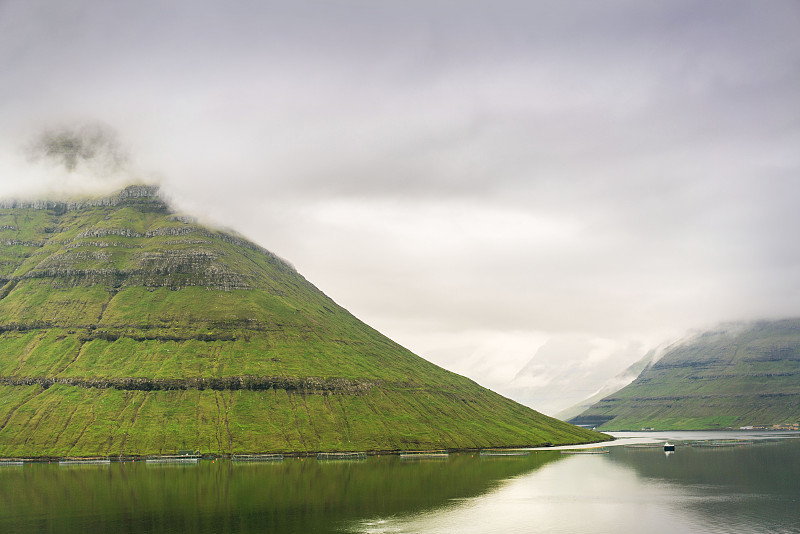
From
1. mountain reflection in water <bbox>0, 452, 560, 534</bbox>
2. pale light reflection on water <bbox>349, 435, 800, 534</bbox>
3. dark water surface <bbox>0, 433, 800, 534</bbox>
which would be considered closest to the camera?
mountain reflection in water <bbox>0, 452, 560, 534</bbox>

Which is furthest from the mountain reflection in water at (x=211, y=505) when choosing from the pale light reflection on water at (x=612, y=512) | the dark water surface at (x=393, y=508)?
the pale light reflection on water at (x=612, y=512)

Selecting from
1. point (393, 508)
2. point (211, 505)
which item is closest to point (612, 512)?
point (393, 508)

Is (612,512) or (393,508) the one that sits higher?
(393,508)

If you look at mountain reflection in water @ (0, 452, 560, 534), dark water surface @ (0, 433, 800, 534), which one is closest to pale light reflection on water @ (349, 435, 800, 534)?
dark water surface @ (0, 433, 800, 534)

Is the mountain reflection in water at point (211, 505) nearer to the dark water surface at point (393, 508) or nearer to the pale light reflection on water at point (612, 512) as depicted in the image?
the dark water surface at point (393, 508)

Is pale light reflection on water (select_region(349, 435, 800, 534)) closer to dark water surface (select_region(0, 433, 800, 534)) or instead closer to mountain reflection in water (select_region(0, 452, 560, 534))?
dark water surface (select_region(0, 433, 800, 534))

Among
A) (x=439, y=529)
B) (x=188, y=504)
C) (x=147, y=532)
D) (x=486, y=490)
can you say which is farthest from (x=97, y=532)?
(x=486, y=490)

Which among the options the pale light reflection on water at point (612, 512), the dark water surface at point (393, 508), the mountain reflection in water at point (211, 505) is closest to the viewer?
the mountain reflection in water at point (211, 505)

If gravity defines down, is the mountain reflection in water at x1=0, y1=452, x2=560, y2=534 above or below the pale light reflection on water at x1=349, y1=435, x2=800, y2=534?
above

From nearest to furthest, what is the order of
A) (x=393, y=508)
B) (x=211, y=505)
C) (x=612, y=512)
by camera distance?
1. (x=393, y=508)
2. (x=612, y=512)
3. (x=211, y=505)

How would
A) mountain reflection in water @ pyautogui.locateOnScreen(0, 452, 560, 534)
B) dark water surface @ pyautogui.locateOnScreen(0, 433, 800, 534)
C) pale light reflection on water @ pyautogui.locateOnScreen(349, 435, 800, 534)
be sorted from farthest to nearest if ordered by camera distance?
pale light reflection on water @ pyautogui.locateOnScreen(349, 435, 800, 534)
dark water surface @ pyautogui.locateOnScreen(0, 433, 800, 534)
mountain reflection in water @ pyautogui.locateOnScreen(0, 452, 560, 534)

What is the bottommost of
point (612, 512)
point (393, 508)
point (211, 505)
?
point (612, 512)

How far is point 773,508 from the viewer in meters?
156

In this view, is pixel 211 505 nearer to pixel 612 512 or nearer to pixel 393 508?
pixel 393 508
